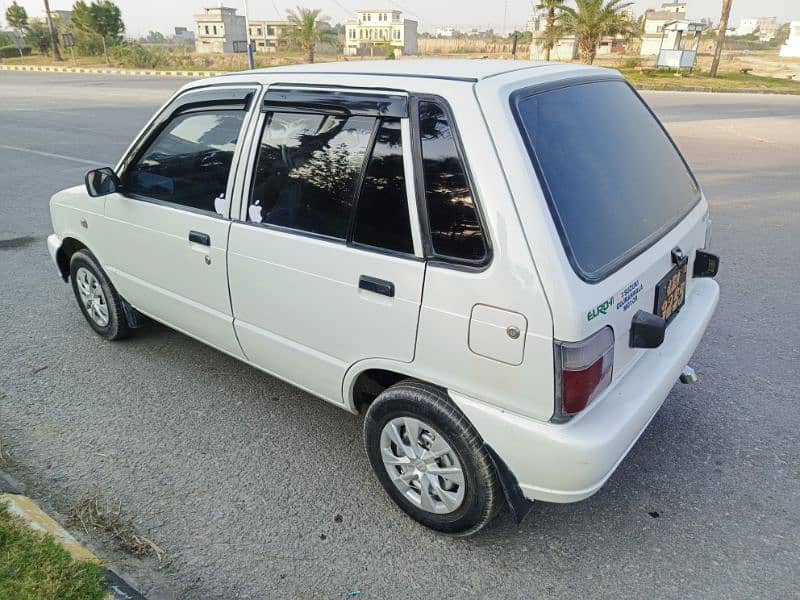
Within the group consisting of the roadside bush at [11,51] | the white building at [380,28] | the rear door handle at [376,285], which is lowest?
the rear door handle at [376,285]

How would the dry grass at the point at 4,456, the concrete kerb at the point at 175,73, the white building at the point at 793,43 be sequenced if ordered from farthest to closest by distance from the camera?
1. the white building at the point at 793,43
2. the concrete kerb at the point at 175,73
3. the dry grass at the point at 4,456

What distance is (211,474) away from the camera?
2955 millimetres

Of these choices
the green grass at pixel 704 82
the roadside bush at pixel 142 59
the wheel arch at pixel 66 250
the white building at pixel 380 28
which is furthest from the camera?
the white building at pixel 380 28

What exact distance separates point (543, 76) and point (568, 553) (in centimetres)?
200

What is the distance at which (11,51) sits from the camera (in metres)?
54.0

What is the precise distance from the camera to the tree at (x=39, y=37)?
54969mm

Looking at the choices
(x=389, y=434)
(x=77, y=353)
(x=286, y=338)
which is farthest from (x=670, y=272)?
(x=77, y=353)

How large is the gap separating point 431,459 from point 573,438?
0.64 metres

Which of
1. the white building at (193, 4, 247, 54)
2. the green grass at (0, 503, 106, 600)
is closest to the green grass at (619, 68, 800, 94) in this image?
the green grass at (0, 503, 106, 600)

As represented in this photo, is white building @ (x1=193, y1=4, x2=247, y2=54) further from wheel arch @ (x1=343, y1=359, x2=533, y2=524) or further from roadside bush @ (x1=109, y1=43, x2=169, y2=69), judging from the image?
wheel arch @ (x1=343, y1=359, x2=533, y2=524)

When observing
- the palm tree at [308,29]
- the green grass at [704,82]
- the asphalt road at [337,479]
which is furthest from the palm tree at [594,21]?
the asphalt road at [337,479]

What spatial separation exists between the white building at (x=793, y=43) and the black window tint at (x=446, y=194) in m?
71.3

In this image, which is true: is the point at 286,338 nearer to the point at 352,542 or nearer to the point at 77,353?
the point at 352,542

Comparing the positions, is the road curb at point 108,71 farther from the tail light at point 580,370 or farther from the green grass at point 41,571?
the tail light at point 580,370
